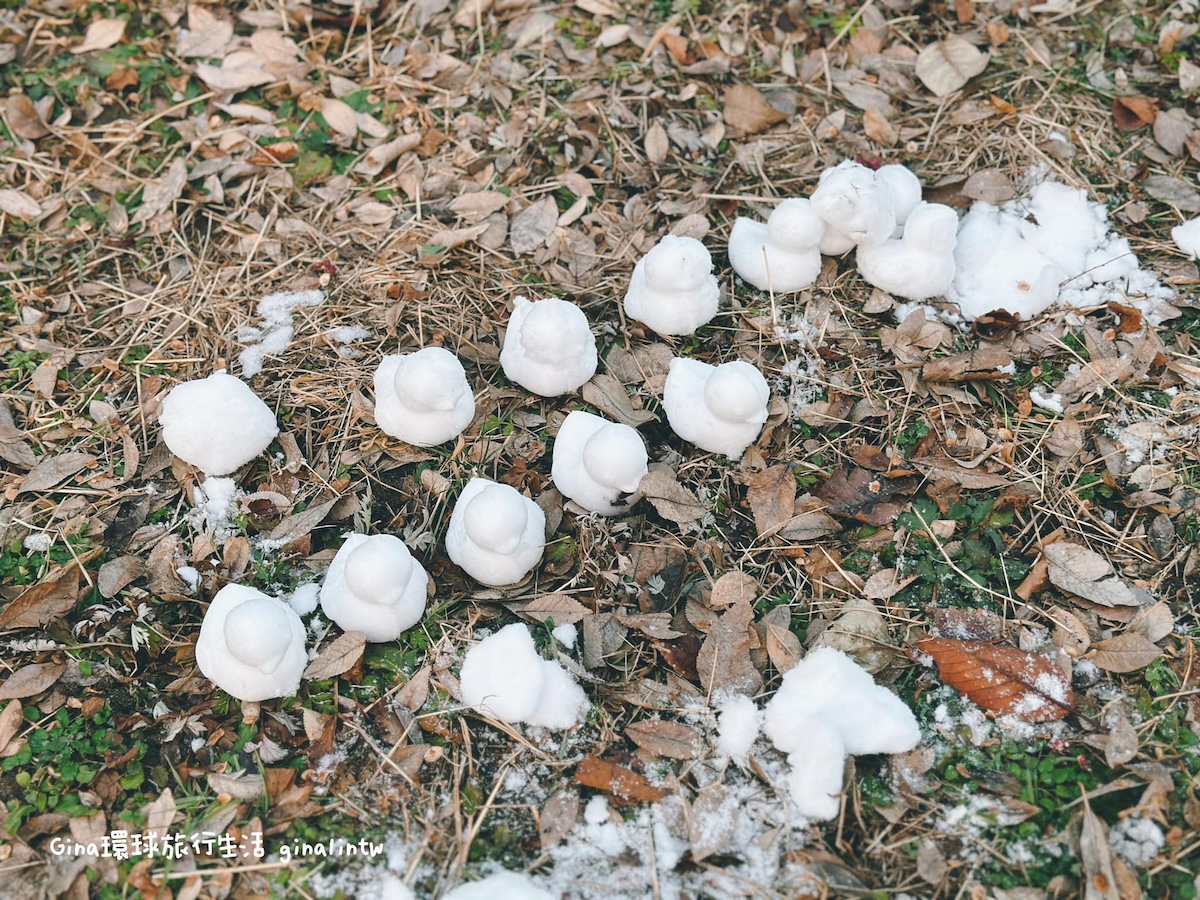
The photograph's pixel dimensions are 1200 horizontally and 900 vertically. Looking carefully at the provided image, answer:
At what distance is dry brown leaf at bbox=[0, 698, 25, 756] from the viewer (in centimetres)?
243

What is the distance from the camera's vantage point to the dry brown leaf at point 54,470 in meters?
2.86

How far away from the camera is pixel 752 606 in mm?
2621

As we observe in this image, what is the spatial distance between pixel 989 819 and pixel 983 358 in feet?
4.74

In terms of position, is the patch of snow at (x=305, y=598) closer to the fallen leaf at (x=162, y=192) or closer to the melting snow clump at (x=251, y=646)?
the melting snow clump at (x=251, y=646)

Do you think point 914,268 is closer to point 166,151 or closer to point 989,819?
point 989,819

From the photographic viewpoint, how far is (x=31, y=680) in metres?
2.51

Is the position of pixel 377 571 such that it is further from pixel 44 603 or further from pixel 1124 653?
pixel 1124 653

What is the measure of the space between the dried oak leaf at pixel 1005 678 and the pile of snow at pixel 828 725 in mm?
203

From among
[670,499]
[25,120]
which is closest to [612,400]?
[670,499]

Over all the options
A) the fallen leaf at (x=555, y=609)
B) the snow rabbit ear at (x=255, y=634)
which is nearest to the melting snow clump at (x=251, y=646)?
the snow rabbit ear at (x=255, y=634)

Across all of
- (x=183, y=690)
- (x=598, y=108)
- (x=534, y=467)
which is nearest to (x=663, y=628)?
(x=534, y=467)

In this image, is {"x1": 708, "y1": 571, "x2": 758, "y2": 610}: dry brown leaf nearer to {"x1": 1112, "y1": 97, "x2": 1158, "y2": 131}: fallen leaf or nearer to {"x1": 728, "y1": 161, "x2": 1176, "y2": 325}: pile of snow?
{"x1": 728, "y1": 161, "x2": 1176, "y2": 325}: pile of snow

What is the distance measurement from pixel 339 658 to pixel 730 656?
1068 mm

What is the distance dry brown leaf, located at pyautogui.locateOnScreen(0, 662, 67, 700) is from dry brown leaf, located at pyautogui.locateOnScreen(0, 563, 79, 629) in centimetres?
13
